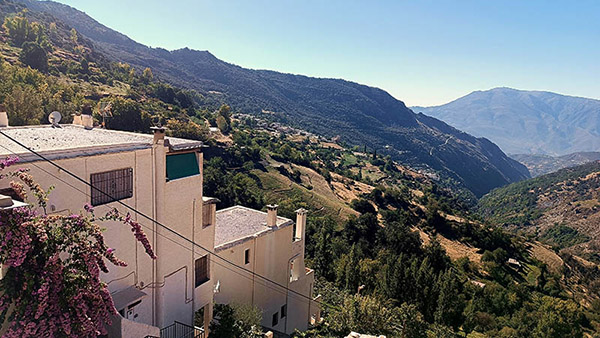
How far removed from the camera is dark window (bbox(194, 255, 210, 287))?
47.8 feet

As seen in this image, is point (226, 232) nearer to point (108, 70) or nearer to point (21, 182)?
point (21, 182)

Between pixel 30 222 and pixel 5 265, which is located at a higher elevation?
pixel 30 222

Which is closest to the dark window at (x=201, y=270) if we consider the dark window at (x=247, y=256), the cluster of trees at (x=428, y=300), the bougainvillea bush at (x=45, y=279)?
the dark window at (x=247, y=256)

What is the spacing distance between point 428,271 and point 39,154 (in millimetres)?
37664

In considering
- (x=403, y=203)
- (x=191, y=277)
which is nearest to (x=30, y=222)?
(x=191, y=277)

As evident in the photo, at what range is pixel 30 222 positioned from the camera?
6703 mm

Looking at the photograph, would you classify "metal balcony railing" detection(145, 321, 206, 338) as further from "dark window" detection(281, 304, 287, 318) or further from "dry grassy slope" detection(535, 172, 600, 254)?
"dry grassy slope" detection(535, 172, 600, 254)

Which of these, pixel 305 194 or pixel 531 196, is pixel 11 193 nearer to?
pixel 305 194

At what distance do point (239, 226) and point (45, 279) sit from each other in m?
13.9

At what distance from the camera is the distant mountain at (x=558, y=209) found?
112562mm

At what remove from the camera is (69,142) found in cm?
1016

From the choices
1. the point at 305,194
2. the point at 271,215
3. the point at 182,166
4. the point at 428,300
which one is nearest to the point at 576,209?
the point at 305,194

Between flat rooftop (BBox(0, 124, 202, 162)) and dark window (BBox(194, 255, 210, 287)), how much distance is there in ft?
15.6

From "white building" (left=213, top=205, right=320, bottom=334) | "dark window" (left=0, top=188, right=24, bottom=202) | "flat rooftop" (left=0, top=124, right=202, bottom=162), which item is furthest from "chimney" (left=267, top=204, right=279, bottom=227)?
"dark window" (left=0, top=188, right=24, bottom=202)
